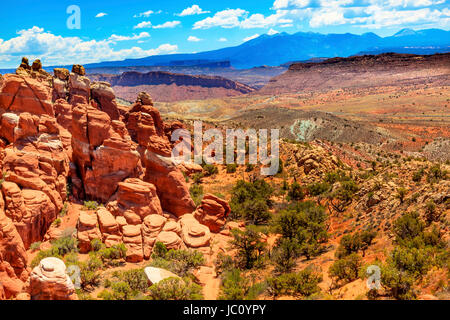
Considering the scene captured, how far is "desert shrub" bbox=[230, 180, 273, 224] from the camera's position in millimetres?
25469

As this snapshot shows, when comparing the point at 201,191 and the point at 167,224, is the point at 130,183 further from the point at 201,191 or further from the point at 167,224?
the point at 201,191

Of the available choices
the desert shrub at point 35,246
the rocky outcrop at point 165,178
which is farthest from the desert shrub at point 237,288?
the desert shrub at point 35,246

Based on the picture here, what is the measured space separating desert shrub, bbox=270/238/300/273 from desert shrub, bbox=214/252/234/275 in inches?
99.3

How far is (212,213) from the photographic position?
75.7 feet

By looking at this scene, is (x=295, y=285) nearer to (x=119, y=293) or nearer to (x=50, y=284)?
(x=119, y=293)

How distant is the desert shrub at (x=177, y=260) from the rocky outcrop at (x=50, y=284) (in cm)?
563

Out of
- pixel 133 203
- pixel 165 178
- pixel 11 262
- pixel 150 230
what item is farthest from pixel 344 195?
pixel 11 262

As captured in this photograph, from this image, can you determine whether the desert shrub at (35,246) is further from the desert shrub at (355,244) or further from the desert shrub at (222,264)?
the desert shrub at (355,244)

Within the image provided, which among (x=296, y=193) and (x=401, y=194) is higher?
(x=401, y=194)

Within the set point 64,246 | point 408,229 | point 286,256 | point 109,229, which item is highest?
point 408,229

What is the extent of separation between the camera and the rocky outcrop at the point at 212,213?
885 inches

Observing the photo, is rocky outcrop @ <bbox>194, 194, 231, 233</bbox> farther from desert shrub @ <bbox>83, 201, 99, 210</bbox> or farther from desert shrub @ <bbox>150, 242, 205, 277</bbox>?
desert shrub @ <bbox>83, 201, 99, 210</bbox>

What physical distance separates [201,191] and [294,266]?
49.1 feet

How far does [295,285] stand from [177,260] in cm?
683
